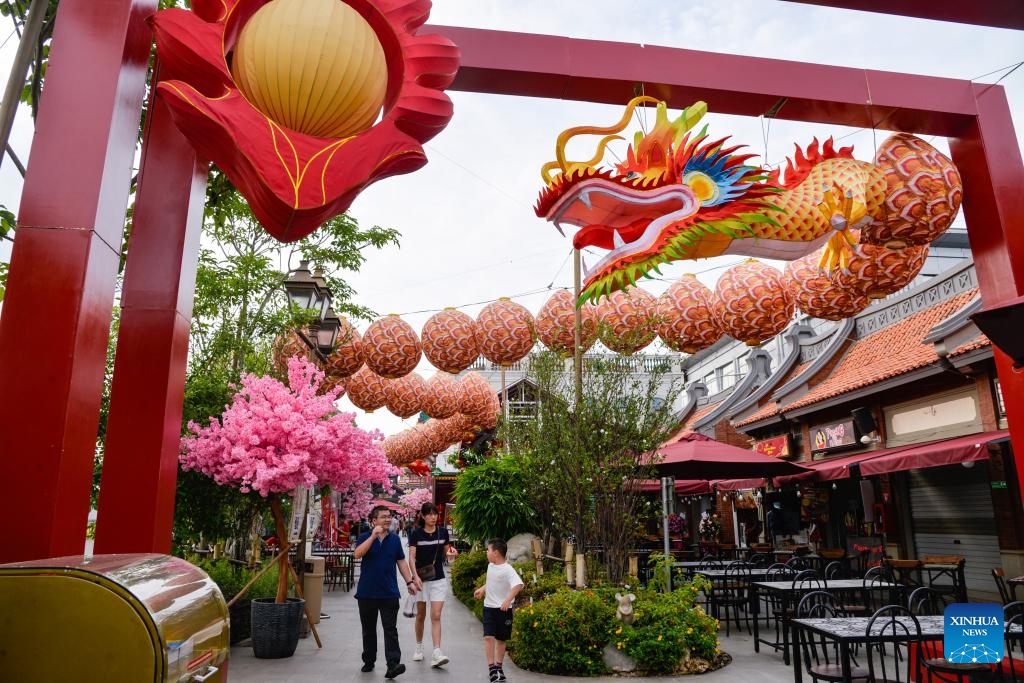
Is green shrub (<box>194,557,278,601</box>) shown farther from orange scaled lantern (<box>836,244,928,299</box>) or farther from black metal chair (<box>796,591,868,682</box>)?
orange scaled lantern (<box>836,244,928,299</box>)

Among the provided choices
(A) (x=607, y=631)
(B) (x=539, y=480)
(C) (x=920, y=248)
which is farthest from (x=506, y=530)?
(C) (x=920, y=248)

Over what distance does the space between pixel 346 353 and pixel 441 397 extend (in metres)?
4.21

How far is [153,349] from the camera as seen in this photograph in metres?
4.09

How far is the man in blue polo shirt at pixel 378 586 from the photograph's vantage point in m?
7.88

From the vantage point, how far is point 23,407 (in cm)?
296

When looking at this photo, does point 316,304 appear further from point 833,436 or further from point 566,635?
point 833,436

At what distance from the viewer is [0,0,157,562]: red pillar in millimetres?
2910

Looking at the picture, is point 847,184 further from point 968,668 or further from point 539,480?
point 539,480

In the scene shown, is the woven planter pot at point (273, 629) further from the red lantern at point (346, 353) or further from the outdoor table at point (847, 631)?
the outdoor table at point (847, 631)

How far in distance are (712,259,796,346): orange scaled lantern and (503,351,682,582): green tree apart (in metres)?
1.41

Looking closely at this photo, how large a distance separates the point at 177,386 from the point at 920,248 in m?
7.31

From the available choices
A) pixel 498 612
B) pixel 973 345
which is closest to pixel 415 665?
pixel 498 612

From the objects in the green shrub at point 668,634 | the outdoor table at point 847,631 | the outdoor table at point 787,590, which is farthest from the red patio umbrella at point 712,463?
the outdoor table at point 847,631

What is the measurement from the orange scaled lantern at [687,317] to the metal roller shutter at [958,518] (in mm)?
8171
